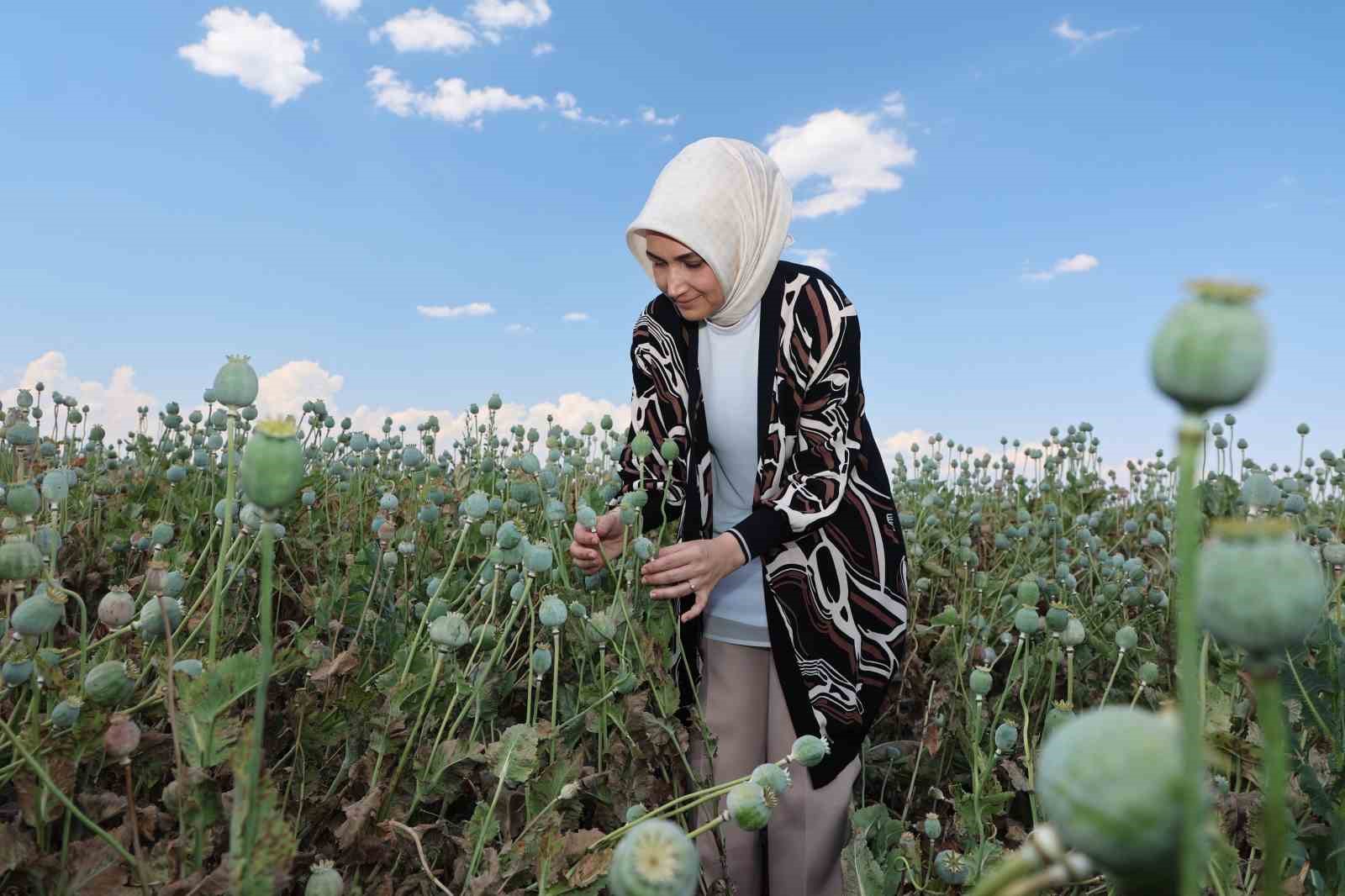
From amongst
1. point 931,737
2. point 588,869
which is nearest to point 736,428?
point 931,737

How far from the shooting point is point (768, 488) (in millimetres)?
2219

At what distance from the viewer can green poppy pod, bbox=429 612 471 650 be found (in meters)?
1.28

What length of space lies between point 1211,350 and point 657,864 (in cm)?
41

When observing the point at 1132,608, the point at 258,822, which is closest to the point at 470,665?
the point at 258,822

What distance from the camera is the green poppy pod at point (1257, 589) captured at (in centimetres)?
38

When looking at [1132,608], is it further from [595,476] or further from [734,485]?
[595,476]

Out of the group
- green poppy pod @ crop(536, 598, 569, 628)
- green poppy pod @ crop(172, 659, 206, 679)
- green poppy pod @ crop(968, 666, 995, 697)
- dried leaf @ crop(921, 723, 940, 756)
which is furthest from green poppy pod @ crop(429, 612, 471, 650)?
dried leaf @ crop(921, 723, 940, 756)

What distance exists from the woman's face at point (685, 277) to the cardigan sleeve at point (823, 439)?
0.89 feet

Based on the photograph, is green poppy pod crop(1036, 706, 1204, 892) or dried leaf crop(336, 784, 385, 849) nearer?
green poppy pod crop(1036, 706, 1204, 892)

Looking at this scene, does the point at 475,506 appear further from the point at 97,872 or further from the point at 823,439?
the point at 823,439

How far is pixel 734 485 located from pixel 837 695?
583mm

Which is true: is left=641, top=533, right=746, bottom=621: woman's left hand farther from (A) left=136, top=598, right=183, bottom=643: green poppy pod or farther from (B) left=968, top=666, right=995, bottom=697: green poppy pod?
(A) left=136, top=598, right=183, bottom=643: green poppy pod

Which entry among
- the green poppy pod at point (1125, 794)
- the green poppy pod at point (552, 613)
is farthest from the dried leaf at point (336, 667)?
the green poppy pod at point (1125, 794)

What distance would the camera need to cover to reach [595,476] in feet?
13.8
